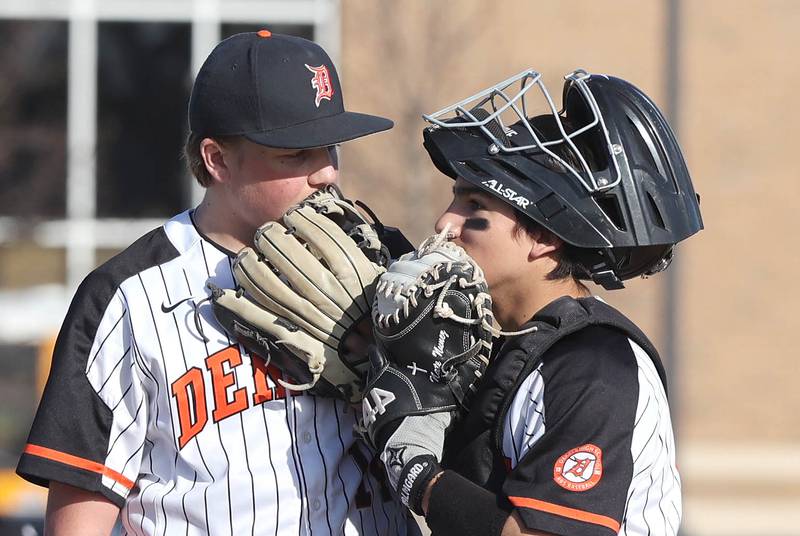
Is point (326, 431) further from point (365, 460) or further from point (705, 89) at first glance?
point (705, 89)

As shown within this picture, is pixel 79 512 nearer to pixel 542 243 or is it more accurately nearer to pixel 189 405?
pixel 189 405

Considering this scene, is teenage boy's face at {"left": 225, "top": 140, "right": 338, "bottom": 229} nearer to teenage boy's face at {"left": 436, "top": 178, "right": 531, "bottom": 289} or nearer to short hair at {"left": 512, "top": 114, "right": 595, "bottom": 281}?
teenage boy's face at {"left": 436, "top": 178, "right": 531, "bottom": 289}

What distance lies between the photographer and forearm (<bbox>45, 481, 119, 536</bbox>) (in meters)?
2.80

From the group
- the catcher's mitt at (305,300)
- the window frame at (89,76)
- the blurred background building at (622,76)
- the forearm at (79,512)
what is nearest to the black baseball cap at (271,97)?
the catcher's mitt at (305,300)

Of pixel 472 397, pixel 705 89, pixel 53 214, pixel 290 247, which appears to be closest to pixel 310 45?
pixel 290 247

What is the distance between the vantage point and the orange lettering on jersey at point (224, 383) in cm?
274

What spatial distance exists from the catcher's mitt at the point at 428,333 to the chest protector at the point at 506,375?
0.07 meters

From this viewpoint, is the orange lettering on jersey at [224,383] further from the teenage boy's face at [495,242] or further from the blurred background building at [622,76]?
the blurred background building at [622,76]

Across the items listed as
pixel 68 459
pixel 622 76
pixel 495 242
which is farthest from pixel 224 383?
pixel 622 76

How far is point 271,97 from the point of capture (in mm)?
2826

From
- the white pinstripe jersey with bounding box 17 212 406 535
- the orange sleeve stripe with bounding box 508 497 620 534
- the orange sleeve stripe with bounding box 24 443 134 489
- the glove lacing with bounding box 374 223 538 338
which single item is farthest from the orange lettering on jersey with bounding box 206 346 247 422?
the orange sleeve stripe with bounding box 508 497 620 534

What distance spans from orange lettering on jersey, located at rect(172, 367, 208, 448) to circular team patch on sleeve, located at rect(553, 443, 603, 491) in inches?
35.5

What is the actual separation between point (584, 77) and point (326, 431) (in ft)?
3.49

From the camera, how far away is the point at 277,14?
1091 centimetres
